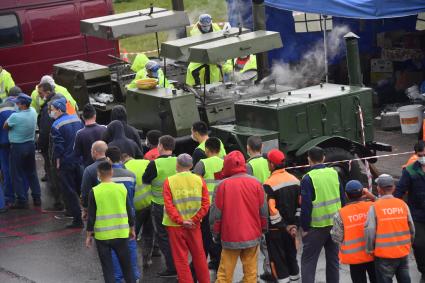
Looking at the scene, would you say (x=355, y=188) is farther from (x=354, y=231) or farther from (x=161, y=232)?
(x=161, y=232)

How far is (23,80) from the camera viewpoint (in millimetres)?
17625

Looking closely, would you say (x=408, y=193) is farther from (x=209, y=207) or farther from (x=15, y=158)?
(x=15, y=158)

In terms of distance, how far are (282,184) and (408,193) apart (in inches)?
60.1

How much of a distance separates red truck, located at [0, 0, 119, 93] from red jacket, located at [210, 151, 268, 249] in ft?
28.3

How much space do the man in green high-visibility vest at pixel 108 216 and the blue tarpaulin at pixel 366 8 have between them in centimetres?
754

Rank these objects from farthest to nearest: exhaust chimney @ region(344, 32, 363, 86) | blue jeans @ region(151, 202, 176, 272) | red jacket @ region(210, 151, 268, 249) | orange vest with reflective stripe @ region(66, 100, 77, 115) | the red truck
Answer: the red truck, exhaust chimney @ region(344, 32, 363, 86), orange vest with reflective stripe @ region(66, 100, 77, 115), blue jeans @ region(151, 202, 176, 272), red jacket @ region(210, 151, 268, 249)

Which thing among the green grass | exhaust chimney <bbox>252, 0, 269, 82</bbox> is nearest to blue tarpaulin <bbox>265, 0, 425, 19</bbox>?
exhaust chimney <bbox>252, 0, 269, 82</bbox>

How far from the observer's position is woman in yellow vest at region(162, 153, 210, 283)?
9539 mm

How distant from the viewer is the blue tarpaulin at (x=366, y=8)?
50.2 feet

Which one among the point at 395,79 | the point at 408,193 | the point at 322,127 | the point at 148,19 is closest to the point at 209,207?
the point at 408,193

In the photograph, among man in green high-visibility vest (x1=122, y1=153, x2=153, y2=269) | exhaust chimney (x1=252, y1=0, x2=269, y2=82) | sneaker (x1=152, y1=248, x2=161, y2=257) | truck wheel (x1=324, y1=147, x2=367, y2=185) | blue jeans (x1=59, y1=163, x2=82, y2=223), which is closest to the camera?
man in green high-visibility vest (x1=122, y1=153, x2=153, y2=269)

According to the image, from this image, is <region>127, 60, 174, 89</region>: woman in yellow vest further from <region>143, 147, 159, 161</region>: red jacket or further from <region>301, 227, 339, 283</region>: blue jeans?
<region>301, 227, 339, 283</region>: blue jeans

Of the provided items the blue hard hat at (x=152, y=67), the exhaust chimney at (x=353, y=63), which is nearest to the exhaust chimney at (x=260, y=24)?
the exhaust chimney at (x=353, y=63)

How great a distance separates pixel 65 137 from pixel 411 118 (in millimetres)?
6658
